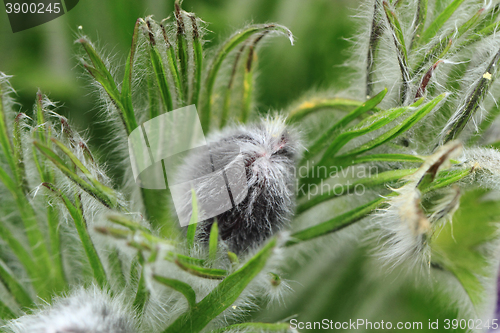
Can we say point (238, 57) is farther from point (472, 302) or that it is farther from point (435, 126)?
point (472, 302)

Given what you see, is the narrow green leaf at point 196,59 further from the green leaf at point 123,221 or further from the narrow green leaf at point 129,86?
the green leaf at point 123,221

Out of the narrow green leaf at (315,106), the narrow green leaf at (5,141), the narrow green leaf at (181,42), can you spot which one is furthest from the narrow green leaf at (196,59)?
the narrow green leaf at (5,141)

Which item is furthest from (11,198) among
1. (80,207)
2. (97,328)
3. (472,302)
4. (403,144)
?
(472,302)

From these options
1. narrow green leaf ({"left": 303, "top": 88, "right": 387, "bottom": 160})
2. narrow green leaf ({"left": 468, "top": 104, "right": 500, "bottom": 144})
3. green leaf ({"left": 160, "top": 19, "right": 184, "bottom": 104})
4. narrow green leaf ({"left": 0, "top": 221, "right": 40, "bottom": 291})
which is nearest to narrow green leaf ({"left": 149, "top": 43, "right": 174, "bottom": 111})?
green leaf ({"left": 160, "top": 19, "right": 184, "bottom": 104})

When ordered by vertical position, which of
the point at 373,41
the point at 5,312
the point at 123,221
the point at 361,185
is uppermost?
the point at 373,41

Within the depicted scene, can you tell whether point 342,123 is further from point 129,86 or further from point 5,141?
point 5,141

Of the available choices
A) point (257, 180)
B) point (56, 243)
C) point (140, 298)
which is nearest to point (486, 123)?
point (257, 180)

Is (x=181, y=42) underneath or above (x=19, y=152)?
above
